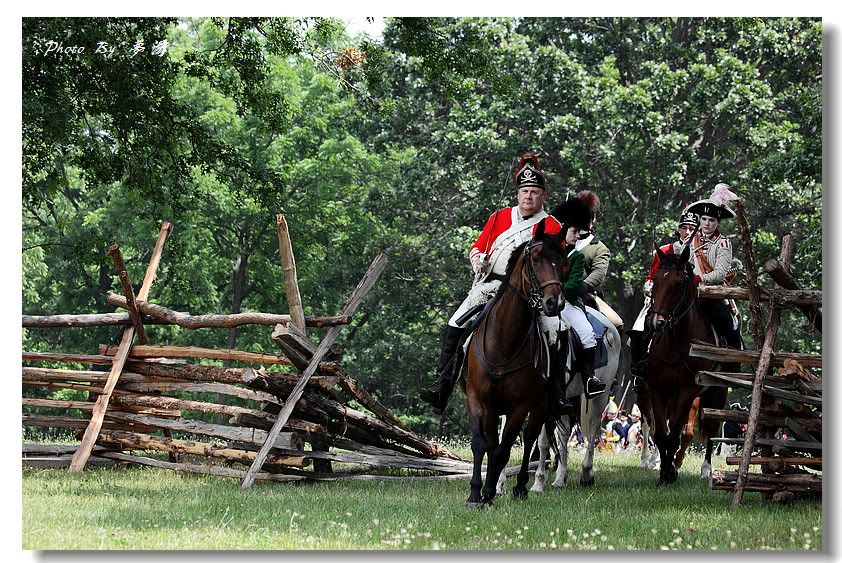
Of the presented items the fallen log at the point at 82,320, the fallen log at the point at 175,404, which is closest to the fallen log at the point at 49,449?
the fallen log at the point at 175,404

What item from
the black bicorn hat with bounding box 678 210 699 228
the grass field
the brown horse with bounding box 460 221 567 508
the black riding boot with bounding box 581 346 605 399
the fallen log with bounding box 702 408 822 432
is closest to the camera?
the grass field

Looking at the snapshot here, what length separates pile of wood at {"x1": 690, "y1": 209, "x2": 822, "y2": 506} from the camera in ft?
31.7

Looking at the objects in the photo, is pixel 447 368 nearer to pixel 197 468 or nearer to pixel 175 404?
pixel 197 468

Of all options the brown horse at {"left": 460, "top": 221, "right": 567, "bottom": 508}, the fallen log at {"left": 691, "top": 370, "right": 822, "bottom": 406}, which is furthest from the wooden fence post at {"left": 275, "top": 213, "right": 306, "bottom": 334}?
the fallen log at {"left": 691, "top": 370, "right": 822, "bottom": 406}

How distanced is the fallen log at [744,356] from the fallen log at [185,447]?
4.30m

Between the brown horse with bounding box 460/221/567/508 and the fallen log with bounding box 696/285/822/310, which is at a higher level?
the fallen log with bounding box 696/285/822/310

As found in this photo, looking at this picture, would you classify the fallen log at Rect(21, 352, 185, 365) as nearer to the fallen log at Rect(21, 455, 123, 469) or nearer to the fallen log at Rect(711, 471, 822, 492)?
the fallen log at Rect(21, 455, 123, 469)

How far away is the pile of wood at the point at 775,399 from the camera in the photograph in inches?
380

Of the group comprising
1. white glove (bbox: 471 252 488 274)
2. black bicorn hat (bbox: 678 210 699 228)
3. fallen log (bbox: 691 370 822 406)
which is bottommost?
fallen log (bbox: 691 370 822 406)

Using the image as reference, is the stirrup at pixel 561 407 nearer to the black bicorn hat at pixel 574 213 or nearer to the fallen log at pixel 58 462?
the black bicorn hat at pixel 574 213

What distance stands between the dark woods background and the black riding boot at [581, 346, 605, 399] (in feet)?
16.4
